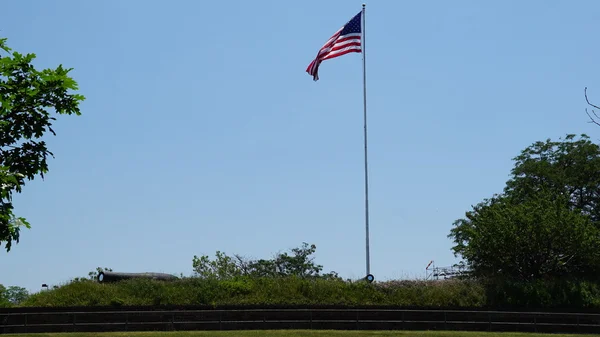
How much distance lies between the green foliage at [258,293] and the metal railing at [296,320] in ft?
5.99

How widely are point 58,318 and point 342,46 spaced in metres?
21.6

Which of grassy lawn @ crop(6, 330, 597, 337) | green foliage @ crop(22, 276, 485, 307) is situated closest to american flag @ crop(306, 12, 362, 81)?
green foliage @ crop(22, 276, 485, 307)

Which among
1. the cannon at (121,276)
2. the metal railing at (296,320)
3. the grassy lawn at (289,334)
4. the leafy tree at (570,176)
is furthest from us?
the leafy tree at (570,176)

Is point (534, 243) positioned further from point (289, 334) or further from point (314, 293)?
point (289, 334)

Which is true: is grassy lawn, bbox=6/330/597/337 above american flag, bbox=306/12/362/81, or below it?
below

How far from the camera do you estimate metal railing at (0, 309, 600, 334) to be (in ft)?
115

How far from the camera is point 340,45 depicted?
4300 cm

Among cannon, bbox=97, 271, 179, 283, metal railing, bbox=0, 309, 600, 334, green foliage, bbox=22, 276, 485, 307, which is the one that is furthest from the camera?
cannon, bbox=97, 271, 179, 283

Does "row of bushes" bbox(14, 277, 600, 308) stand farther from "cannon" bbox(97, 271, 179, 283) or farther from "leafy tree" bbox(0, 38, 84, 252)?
"leafy tree" bbox(0, 38, 84, 252)

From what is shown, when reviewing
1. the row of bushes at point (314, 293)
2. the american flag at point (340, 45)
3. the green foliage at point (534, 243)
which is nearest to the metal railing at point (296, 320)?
the row of bushes at point (314, 293)

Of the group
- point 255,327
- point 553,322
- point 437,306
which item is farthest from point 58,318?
point 553,322

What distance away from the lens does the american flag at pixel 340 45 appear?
42844 millimetres

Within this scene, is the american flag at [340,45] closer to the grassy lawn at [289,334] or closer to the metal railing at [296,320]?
the metal railing at [296,320]

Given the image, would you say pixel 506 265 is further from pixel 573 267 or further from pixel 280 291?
pixel 280 291
